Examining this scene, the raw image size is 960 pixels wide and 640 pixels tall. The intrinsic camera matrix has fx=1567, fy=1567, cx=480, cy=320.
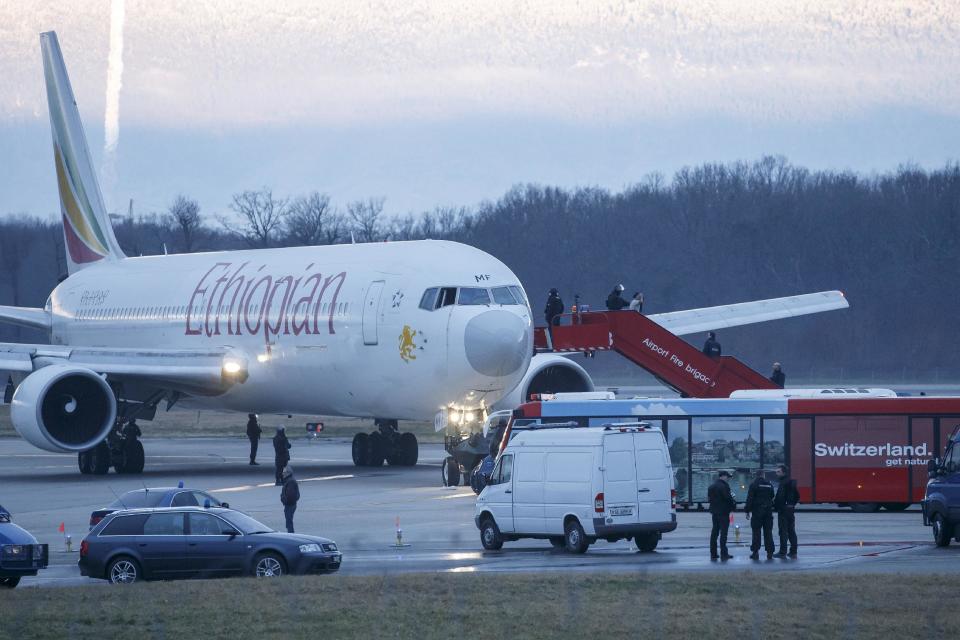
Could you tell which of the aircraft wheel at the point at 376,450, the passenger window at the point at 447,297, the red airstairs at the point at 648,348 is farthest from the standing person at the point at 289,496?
the aircraft wheel at the point at 376,450

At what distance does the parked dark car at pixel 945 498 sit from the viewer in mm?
24516

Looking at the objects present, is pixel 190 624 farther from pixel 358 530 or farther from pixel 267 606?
pixel 358 530

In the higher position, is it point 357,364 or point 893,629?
point 357,364

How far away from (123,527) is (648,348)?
21.6 metres

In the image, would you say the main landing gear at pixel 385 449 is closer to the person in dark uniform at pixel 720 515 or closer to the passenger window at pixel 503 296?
the passenger window at pixel 503 296

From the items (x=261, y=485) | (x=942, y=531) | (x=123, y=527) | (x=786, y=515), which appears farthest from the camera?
(x=261, y=485)

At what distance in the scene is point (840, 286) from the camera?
99.4 m

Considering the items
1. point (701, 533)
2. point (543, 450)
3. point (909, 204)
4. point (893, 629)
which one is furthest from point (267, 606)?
point (909, 204)

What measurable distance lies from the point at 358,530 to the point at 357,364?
11.1 meters

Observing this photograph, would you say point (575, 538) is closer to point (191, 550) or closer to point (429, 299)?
point (191, 550)

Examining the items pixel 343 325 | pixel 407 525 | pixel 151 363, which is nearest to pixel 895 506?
pixel 407 525

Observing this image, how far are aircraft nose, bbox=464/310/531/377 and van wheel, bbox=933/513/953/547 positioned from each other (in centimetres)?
1305

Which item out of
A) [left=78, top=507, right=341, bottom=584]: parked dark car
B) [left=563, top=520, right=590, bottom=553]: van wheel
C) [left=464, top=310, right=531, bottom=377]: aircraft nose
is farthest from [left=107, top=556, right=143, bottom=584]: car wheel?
[left=464, top=310, right=531, bottom=377]: aircraft nose

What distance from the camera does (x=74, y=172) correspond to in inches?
2151
